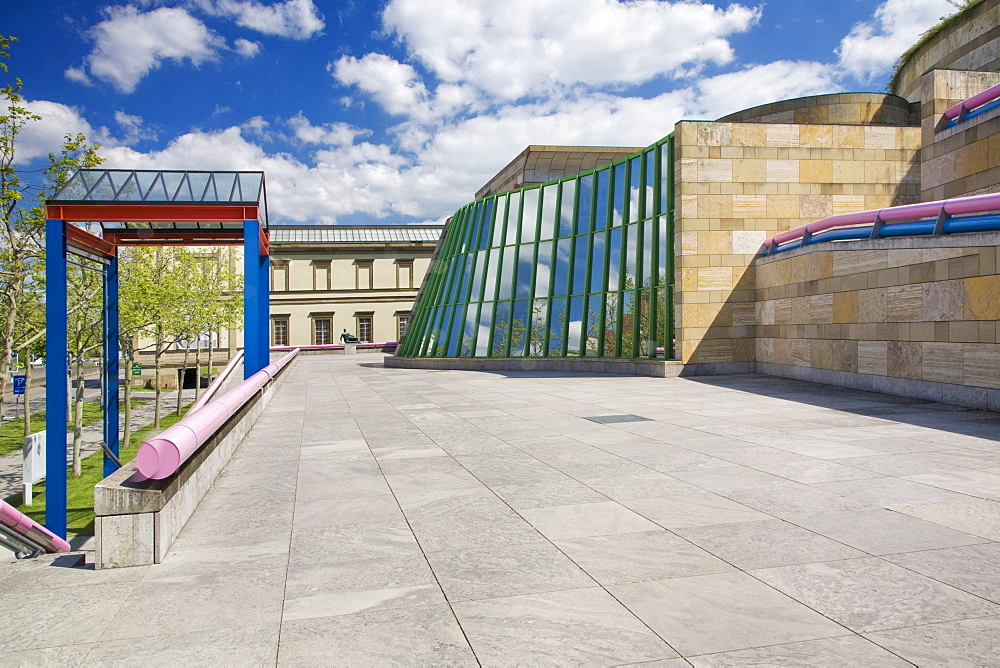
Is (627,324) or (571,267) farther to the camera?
(571,267)

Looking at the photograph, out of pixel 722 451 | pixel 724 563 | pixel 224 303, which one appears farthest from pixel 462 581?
pixel 224 303

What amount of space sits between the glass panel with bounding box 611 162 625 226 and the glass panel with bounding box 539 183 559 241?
3081 millimetres

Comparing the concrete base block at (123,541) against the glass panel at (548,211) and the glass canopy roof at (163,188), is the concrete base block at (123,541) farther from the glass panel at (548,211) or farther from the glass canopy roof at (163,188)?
the glass panel at (548,211)

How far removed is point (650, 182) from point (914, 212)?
1016cm

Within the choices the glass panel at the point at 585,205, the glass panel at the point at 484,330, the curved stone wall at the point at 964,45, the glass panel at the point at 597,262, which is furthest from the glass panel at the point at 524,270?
the curved stone wall at the point at 964,45

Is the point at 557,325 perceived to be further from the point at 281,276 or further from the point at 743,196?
the point at 281,276

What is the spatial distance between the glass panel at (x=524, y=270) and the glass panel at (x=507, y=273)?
381 mm

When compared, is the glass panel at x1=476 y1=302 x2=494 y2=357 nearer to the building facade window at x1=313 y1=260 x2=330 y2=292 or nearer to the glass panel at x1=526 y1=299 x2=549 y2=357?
the glass panel at x1=526 y1=299 x2=549 y2=357

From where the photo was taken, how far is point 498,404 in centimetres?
1370

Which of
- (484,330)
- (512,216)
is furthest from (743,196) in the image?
(484,330)

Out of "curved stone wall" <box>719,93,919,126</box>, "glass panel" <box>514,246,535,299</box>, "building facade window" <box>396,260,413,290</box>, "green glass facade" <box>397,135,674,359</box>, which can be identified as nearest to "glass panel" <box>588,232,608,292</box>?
"green glass facade" <box>397,135,674,359</box>

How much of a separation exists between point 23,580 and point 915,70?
29464 millimetres

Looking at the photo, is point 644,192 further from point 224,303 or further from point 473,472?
point 224,303

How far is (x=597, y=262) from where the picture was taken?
24297 millimetres
